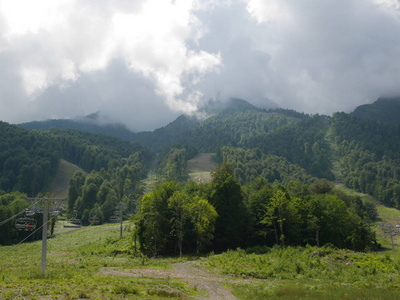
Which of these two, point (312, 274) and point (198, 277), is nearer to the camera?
point (198, 277)

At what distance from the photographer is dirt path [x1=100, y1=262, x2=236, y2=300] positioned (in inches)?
988

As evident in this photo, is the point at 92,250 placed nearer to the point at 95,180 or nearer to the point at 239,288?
the point at 239,288

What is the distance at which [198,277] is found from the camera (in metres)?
32.6

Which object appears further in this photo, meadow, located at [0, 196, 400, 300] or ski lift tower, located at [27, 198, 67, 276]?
ski lift tower, located at [27, 198, 67, 276]

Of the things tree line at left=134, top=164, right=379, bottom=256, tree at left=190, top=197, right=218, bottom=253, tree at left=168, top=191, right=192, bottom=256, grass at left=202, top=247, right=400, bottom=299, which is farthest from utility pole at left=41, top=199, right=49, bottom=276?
tree at left=190, top=197, right=218, bottom=253

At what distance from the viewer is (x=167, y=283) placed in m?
27.1

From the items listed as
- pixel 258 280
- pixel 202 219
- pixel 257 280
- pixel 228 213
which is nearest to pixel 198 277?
pixel 257 280

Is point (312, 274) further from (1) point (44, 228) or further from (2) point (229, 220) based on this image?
(1) point (44, 228)

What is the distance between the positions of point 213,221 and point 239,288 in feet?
87.2

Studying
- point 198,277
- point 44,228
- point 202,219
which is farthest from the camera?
point 202,219

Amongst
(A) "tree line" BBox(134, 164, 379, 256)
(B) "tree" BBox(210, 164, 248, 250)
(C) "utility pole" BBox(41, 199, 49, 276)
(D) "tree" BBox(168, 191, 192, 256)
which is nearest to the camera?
(C) "utility pole" BBox(41, 199, 49, 276)

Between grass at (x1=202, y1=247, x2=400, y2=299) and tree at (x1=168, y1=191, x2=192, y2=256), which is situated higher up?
tree at (x1=168, y1=191, x2=192, y2=256)

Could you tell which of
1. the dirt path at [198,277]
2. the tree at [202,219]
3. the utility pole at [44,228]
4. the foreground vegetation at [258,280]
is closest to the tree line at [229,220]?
the tree at [202,219]

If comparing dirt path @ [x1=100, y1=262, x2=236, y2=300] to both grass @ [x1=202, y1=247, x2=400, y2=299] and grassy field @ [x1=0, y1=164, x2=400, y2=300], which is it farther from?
grass @ [x1=202, y1=247, x2=400, y2=299]
